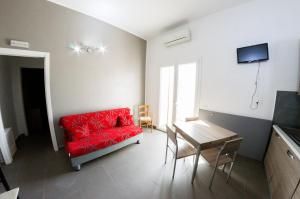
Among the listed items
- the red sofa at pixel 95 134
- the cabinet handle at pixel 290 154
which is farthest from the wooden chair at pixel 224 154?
the red sofa at pixel 95 134

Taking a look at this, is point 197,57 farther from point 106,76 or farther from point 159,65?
point 106,76

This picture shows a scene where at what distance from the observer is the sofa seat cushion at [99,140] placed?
6.48ft

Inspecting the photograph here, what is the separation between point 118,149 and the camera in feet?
8.62

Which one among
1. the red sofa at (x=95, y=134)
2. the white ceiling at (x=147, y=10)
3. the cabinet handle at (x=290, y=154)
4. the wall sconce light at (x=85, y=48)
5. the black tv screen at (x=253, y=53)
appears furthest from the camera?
the wall sconce light at (x=85, y=48)

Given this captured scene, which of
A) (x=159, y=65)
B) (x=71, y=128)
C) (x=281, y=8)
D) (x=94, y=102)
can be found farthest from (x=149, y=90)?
(x=281, y=8)

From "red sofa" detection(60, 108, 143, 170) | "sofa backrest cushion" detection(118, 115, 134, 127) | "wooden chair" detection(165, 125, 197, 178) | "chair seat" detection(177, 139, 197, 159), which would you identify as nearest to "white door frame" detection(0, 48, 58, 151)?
"red sofa" detection(60, 108, 143, 170)

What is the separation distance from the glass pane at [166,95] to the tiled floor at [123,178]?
135 centimetres

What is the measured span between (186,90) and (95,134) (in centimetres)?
236

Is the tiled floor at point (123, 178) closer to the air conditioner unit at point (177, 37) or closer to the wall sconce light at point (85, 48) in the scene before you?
the wall sconce light at point (85, 48)

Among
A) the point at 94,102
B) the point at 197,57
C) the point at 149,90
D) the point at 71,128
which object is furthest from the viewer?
the point at 149,90

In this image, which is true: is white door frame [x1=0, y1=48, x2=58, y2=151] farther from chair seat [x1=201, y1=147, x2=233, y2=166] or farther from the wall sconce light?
chair seat [x1=201, y1=147, x2=233, y2=166]

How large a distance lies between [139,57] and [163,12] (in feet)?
4.90

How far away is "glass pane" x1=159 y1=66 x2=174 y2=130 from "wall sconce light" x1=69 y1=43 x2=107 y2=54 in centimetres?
168

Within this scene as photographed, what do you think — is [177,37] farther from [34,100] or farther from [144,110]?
[34,100]
